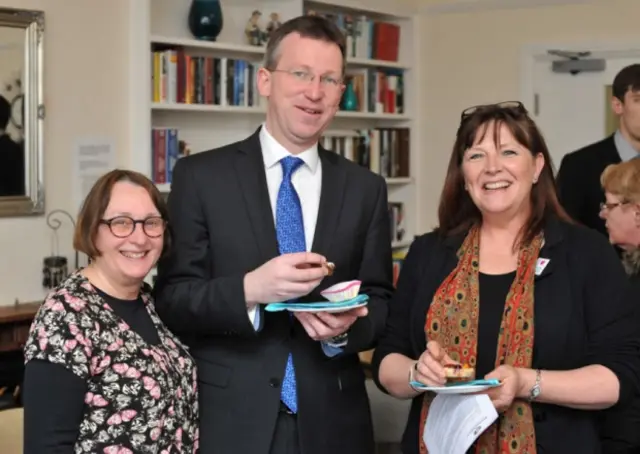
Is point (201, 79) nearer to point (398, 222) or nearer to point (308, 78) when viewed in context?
point (398, 222)

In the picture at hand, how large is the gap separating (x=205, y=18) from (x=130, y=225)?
292cm

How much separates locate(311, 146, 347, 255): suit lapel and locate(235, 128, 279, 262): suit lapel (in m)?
0.11

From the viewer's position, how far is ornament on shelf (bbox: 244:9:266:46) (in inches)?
194

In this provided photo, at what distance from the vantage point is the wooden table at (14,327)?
375 centimetres

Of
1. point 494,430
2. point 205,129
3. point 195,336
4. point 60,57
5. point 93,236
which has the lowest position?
point 494,430

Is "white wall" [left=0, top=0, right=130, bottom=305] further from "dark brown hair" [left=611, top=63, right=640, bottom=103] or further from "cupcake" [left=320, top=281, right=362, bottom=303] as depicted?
"cupcake" [left=320, top=281, right=362, bottom=303]

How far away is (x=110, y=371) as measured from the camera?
1.75m

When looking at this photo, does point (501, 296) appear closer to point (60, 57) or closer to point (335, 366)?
point (335, 366)

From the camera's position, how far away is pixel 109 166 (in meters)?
4.30

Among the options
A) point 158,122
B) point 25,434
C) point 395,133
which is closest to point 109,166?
point 158,122

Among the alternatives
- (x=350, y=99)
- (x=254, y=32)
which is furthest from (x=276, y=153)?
(x=350, y=99)

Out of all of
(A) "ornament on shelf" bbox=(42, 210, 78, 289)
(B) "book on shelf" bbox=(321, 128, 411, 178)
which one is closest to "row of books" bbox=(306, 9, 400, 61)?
(B) "book on shelf" bbox=(321, 128, 411, 178)

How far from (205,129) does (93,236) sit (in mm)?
3036

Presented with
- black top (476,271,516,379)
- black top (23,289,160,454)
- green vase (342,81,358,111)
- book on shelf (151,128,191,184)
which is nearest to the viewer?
black top (23,289,160,454)
